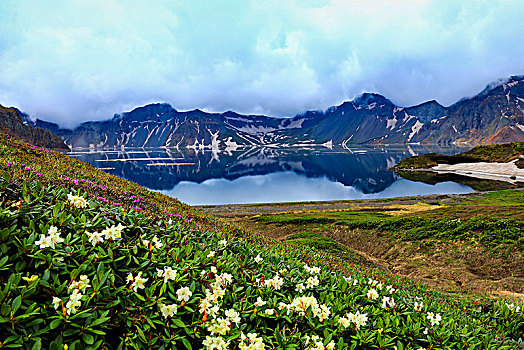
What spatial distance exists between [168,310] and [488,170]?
12980cm

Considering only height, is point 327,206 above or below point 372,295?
below

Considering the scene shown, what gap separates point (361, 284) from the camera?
5.92 m

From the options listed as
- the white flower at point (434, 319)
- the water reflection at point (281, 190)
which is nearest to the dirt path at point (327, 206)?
the water reflection at point (281, 190)

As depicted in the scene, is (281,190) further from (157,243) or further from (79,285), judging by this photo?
(79,285)

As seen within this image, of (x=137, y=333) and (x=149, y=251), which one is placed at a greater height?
(x=149, y=251)

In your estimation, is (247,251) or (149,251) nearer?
(149,251)

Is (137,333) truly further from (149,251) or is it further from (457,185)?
(457,185)

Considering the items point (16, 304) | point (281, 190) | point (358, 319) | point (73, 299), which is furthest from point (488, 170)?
point (16, 304)

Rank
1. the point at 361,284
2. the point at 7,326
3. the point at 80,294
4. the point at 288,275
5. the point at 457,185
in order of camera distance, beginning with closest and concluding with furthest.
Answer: the point at 7,326, the point at 80,294, the point at 288,275, the point at 361,284, the point at 457,185

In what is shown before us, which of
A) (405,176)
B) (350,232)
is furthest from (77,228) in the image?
(405,176)

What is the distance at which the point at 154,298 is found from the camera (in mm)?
3467

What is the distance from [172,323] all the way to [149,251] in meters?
1.27

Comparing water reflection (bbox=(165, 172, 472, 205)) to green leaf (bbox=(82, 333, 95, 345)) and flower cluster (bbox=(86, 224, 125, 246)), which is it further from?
green leaf (bbox=(82, 333, 95, 345))

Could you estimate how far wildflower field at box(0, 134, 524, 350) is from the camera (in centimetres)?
293
